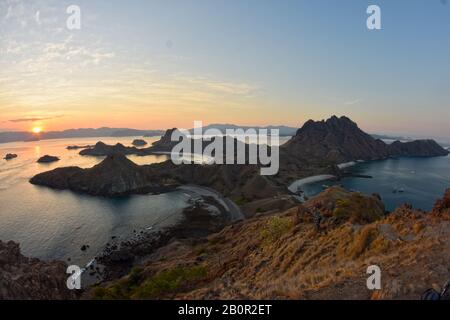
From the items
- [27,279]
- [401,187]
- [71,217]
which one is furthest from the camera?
[401,187]

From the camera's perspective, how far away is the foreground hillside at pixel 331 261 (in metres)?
17.7

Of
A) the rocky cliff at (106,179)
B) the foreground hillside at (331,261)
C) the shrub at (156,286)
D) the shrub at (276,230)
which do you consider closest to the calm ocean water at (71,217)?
the rocky cliff at (106,179)

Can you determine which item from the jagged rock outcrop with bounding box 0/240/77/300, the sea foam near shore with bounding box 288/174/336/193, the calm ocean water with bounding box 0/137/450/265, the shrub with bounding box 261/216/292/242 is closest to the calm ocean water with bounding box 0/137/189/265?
the calm ocean water with bounding box 0/137/450/265

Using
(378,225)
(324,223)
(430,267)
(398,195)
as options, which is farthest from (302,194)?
(430,267)

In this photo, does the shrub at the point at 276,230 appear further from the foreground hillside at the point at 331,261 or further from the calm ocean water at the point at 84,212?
the calm ocean water at the point at 84,212

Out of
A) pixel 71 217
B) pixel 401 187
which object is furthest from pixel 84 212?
pixel 401 187

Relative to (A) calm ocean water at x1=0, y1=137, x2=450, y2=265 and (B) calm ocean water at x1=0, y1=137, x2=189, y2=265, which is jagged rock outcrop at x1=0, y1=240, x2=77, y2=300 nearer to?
(B) calm ocean water at x1=0, y1=137, x2=189, y2=265

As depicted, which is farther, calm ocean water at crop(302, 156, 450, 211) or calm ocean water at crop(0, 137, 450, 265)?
calm ocean water at crop(302, 156, 450, 211)

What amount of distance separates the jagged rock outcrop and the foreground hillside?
6.15 metres

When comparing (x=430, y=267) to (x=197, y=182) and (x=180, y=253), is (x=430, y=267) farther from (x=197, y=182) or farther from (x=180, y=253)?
(x=197, y=182)

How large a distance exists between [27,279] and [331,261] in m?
33.7

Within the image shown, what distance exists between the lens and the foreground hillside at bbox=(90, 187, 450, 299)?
17.7 m

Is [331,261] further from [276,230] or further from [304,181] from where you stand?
[304,181]

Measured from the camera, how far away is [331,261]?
27016 mm
